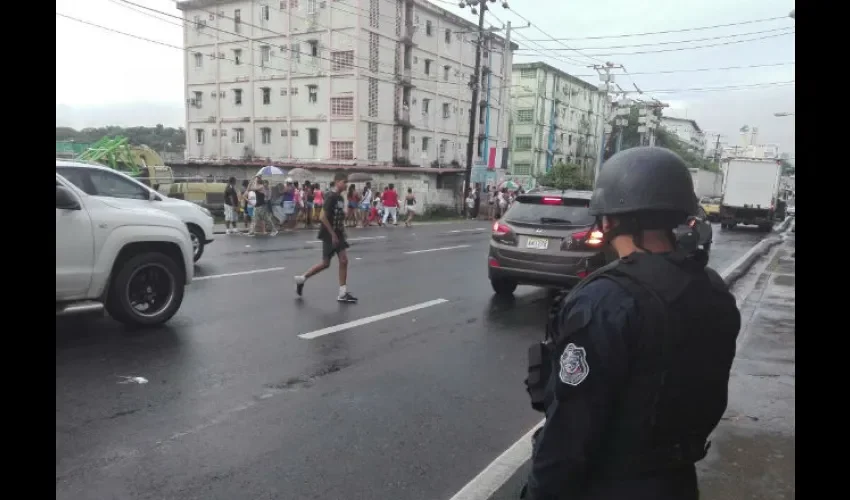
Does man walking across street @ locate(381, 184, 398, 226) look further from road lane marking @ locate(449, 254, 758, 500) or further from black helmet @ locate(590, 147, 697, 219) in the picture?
black helmet @ locate(590, 147, 697, 219)

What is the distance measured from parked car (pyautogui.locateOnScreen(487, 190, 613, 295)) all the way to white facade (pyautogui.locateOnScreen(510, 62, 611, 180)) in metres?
55.0

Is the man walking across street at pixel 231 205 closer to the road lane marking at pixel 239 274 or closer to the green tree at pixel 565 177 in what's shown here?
the road lane marking at pixel 239 274

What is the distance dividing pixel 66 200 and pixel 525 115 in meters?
61.6

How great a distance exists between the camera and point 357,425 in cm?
436

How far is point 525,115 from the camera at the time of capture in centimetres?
6431

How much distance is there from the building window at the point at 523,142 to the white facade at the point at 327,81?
14085 mm

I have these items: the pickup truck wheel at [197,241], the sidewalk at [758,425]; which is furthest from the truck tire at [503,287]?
the pickup truck wheel at [197,241]

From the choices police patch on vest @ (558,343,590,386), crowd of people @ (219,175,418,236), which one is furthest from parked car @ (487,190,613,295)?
crowd of people @ (219,175,418,236)

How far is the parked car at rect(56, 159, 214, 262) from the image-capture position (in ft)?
26.2

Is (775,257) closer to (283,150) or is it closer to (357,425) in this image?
(357,425)

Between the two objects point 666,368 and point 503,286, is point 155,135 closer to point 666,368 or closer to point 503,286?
point 503,286

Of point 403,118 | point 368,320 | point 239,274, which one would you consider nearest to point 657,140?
point 403,118

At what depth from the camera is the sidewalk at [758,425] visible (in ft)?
11.9
